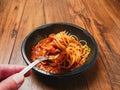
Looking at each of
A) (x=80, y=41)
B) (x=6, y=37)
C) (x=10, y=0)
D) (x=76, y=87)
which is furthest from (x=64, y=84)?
(x=10, y=0)

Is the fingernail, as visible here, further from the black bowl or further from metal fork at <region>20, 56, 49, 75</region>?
the black bowl

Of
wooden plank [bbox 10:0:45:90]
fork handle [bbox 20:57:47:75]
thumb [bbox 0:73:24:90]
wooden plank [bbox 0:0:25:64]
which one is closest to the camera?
thumb [bbox 0:73:24:90]

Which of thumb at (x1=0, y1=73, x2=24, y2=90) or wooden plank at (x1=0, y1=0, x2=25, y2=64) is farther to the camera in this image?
wooden plank at (x1=0, y1=0, x2=25, y2=64)

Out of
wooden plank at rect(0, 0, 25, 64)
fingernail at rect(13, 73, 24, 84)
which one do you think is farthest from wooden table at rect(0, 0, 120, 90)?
fingernail at rect(13, 73, 24, 84)

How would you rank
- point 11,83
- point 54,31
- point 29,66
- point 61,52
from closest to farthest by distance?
1. point 11,83
2. point 29,66
3. point 61,52
4. point 54,31

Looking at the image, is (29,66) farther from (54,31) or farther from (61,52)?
(54,31)

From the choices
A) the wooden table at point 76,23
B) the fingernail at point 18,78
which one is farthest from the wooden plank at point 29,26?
the fingernail at point 18,78

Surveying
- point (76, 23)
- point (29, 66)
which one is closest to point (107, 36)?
point (76, 23)
